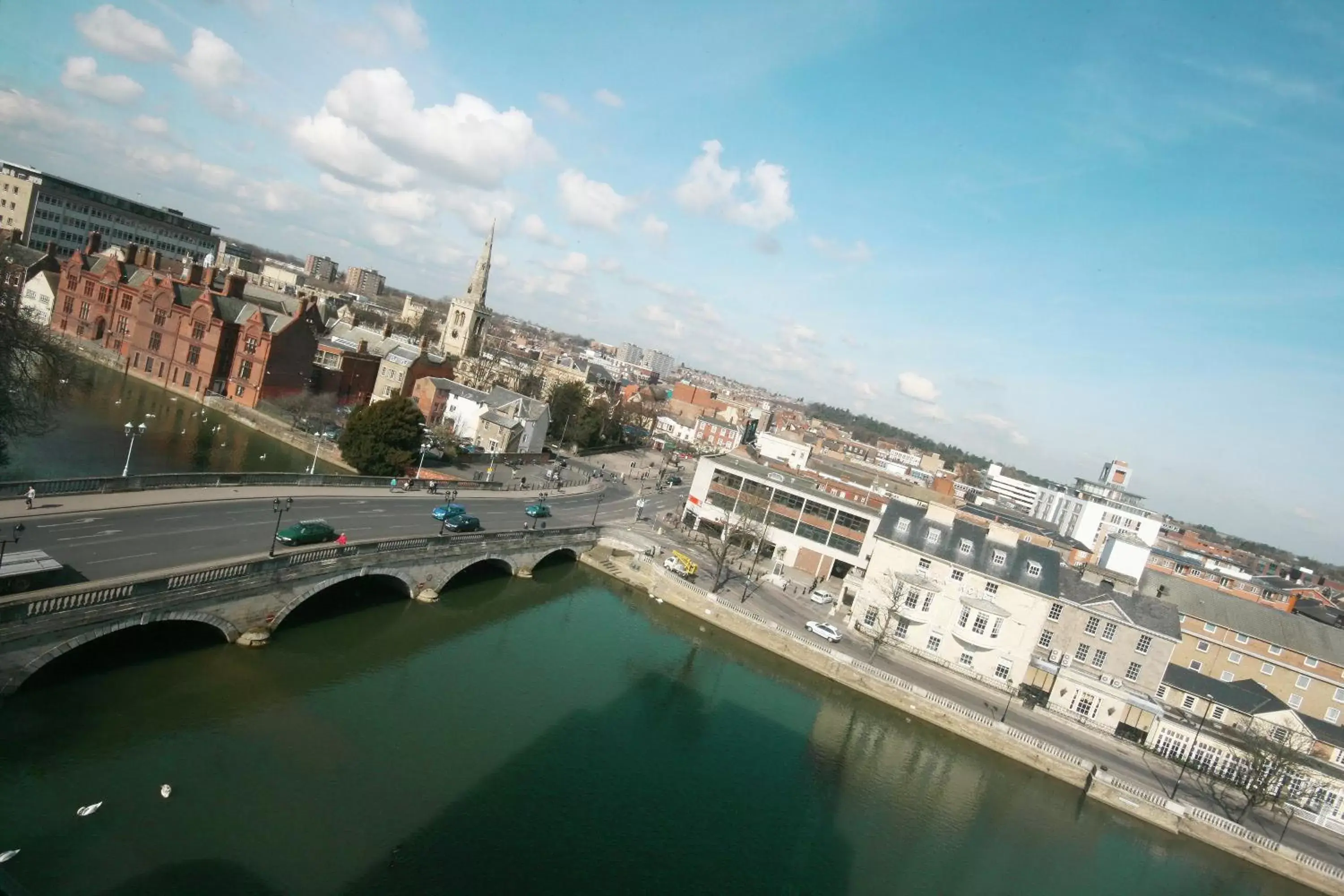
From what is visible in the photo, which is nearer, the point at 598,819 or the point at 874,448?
the point at 598,819

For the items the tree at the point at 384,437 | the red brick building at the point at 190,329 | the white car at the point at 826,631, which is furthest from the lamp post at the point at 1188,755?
the red brick building at the point at 190,329

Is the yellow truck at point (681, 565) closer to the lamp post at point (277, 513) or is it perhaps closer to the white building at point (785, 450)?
the lamp post at point (277, 513)

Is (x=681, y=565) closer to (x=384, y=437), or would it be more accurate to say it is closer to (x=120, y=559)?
(x=384, y=437)

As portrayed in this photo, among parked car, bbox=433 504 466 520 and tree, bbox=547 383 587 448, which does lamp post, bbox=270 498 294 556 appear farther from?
tree, bbox=547 383 587 448

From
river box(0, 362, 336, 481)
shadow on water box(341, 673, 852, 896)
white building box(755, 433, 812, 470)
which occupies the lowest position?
river box(0, 362, 336, 481)

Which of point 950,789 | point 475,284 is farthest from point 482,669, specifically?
point 475,284

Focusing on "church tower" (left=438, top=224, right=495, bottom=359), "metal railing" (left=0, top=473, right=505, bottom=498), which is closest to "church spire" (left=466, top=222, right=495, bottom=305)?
"church tower" (left=438, top=224, right=495, bottom=359)

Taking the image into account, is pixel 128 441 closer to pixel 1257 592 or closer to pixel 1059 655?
pixel 1059 655
